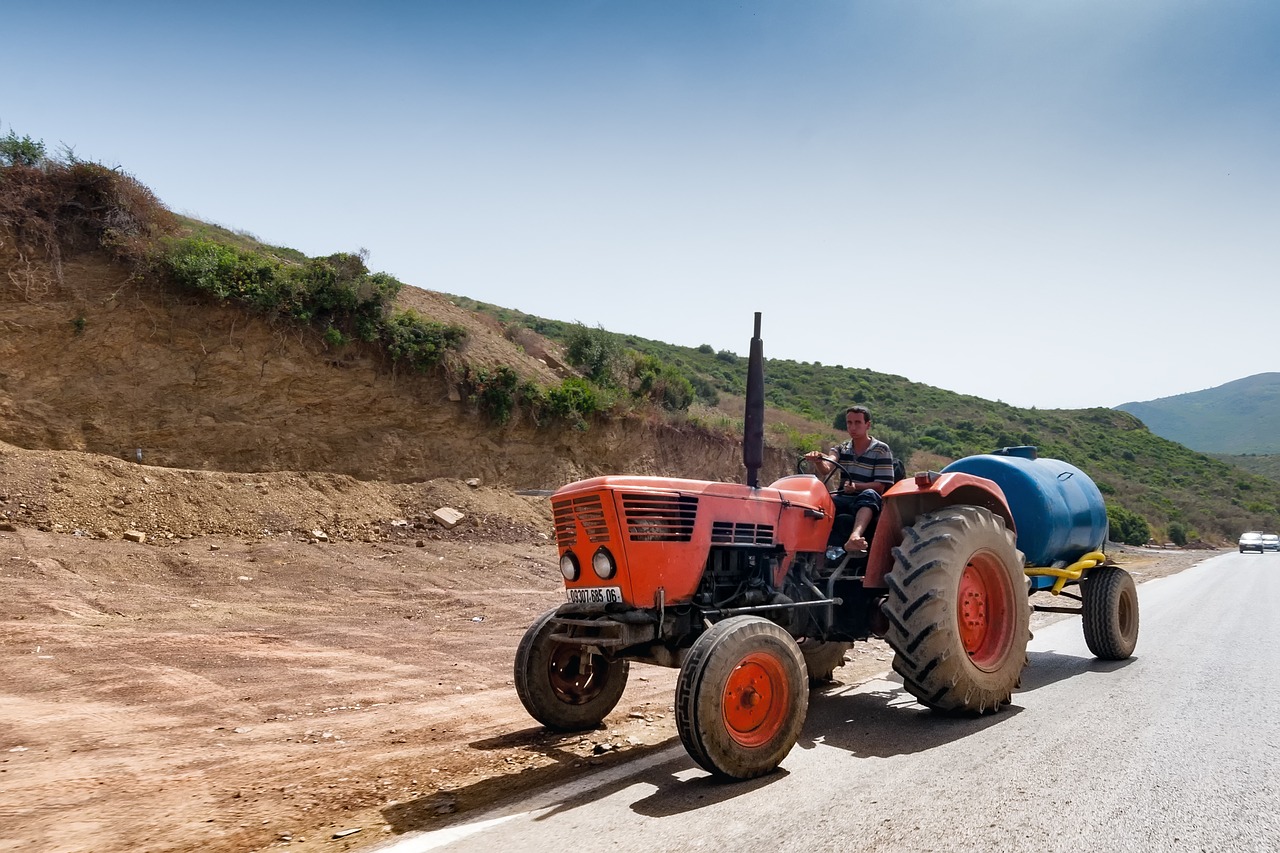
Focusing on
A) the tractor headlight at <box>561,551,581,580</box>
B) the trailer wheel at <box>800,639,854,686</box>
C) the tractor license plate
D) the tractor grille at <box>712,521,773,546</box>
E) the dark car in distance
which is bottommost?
the dark car in distance

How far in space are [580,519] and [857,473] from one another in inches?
100

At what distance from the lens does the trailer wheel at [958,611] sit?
5137mm

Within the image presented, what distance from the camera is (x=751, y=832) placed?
136 inches

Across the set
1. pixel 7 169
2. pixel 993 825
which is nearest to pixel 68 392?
pixel 7 169

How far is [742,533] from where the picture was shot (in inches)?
204

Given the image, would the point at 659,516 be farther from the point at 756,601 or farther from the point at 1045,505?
the point at 1045,505

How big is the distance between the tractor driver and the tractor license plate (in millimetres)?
2009

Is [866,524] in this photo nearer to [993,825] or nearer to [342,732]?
[993,825]

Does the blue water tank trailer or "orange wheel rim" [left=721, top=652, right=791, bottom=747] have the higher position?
the blue water tank trailer

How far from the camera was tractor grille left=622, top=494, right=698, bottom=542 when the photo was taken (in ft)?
15.3

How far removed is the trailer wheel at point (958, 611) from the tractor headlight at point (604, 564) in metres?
1.94

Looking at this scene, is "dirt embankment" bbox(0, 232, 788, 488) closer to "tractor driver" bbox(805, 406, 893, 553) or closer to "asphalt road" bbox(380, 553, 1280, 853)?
"tractor driver" bbox(805, 406, 893, 553)

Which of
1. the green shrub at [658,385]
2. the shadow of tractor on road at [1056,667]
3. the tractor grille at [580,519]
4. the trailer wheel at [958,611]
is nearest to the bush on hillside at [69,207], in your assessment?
the green shrub at [658,385]

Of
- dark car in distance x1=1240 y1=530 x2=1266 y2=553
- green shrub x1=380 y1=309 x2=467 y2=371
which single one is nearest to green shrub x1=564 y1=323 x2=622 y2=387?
green shrub x1=380 y1=309 x2=467 y2=371
